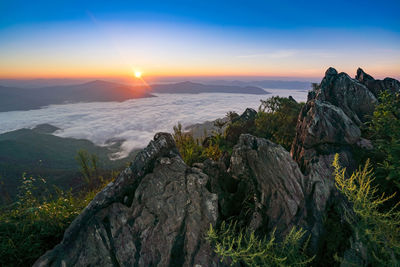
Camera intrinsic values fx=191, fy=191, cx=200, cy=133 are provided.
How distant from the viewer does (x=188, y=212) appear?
709 centimetres

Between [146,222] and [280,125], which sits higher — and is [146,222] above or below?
below

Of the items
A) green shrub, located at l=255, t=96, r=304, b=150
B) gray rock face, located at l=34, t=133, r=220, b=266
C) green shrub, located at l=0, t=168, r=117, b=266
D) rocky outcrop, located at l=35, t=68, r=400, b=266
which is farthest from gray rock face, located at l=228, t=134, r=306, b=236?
green shrub, located at l=0, t=168, r=117, b=266

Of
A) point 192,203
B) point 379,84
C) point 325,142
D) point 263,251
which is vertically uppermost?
point 379,84

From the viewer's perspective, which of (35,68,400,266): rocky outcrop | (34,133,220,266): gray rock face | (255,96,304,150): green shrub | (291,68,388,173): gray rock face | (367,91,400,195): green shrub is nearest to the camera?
(34,133,220,266): gray rock face

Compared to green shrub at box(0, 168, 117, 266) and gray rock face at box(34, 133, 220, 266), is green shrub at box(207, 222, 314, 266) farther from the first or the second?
green shrub at box(0, 168, 117, 266)

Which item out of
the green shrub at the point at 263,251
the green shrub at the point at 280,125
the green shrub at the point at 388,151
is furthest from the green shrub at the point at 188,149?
the green shrub at the point at 388,151

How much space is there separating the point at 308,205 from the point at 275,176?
1.57 meters

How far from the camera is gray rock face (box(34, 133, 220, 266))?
6.13 m

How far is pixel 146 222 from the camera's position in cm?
679

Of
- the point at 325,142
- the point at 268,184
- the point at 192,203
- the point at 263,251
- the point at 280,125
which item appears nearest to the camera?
the point at 263,251

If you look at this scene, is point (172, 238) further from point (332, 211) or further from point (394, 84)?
point (394, 84)

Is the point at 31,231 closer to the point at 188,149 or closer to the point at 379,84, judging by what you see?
the point at 188,149

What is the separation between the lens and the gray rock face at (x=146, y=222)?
20.1ft

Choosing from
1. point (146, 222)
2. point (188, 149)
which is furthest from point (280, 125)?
point (146, 222)
